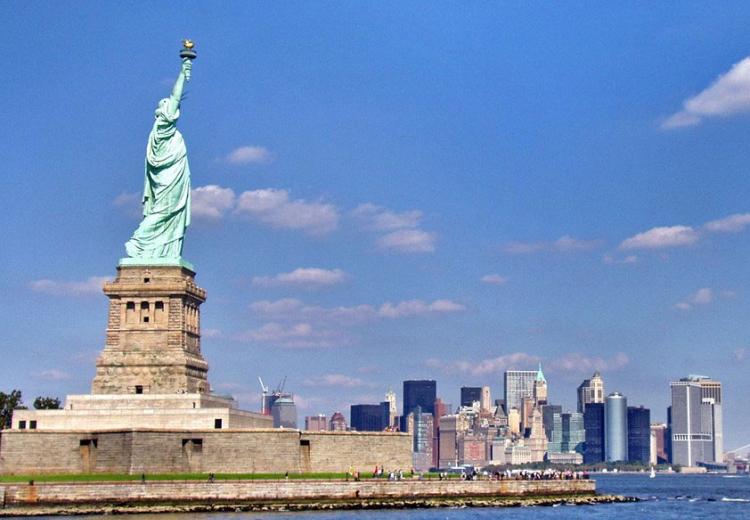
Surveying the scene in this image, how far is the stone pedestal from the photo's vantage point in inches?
3260

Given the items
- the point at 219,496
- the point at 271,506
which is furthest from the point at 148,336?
the point at 271,506

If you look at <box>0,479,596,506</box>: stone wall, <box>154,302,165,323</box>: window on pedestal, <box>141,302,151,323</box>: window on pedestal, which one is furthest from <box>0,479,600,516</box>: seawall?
<box>141,302,151,323</box>: window on pedestal

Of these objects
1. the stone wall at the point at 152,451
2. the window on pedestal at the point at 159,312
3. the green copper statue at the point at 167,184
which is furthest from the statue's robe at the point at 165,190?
the stone wall at the point at 152,451

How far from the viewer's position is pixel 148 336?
83688mm

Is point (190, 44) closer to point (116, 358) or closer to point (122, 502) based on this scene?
point (116, 358)

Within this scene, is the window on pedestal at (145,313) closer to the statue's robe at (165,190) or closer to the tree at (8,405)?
the statue's robe at (165,190)

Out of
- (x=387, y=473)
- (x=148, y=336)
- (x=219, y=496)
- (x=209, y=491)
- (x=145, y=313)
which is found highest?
(x=145, y=313)

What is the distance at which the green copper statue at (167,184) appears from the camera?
86375 millimetres

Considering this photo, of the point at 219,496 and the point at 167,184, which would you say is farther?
the point at 167,184

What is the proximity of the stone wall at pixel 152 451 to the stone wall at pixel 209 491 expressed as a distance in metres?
3.32

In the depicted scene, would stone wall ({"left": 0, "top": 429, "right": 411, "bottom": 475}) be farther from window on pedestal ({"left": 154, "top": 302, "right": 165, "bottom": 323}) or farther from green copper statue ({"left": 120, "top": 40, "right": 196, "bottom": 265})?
green copper statue ({"left": 120, "top": 40, "right": 196, "bottom": 265})

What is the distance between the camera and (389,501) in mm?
79188

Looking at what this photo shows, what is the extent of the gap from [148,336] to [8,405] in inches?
885

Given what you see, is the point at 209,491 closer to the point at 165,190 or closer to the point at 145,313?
the point at 145,313
